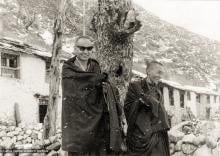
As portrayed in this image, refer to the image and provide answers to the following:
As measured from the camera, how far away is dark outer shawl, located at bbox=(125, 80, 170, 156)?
181 inches

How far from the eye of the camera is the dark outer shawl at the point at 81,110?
394 centimetres

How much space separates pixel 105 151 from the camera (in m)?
4.04

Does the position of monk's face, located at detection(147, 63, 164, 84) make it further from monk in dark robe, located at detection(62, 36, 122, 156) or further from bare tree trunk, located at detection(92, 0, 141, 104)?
monk in dark robe, located at detection(62, 36, 122, 156)

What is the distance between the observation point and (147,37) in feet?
127

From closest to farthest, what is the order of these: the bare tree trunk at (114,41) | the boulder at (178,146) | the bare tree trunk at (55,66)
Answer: the bare tree trunk at (114,41) → the boulder at (178,146) → the bare tree trunk at (55,66)

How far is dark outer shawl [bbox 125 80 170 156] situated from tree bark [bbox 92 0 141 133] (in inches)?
22.4

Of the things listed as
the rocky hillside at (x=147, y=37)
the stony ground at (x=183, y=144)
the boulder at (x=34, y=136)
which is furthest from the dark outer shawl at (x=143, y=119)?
the boulder at (x=34, y=136)

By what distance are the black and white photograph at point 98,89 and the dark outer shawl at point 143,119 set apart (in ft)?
0.04

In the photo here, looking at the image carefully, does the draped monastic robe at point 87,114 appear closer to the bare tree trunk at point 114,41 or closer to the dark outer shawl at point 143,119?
the dark outer shawl at point 143,119

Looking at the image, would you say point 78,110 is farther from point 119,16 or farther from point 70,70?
point 119,16

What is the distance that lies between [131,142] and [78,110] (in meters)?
0.97

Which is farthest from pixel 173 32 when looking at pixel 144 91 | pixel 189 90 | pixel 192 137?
pixel 144 91

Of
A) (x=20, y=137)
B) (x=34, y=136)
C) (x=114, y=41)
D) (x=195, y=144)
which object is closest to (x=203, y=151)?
(x=195, y=144)

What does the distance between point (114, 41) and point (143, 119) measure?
1232mm
